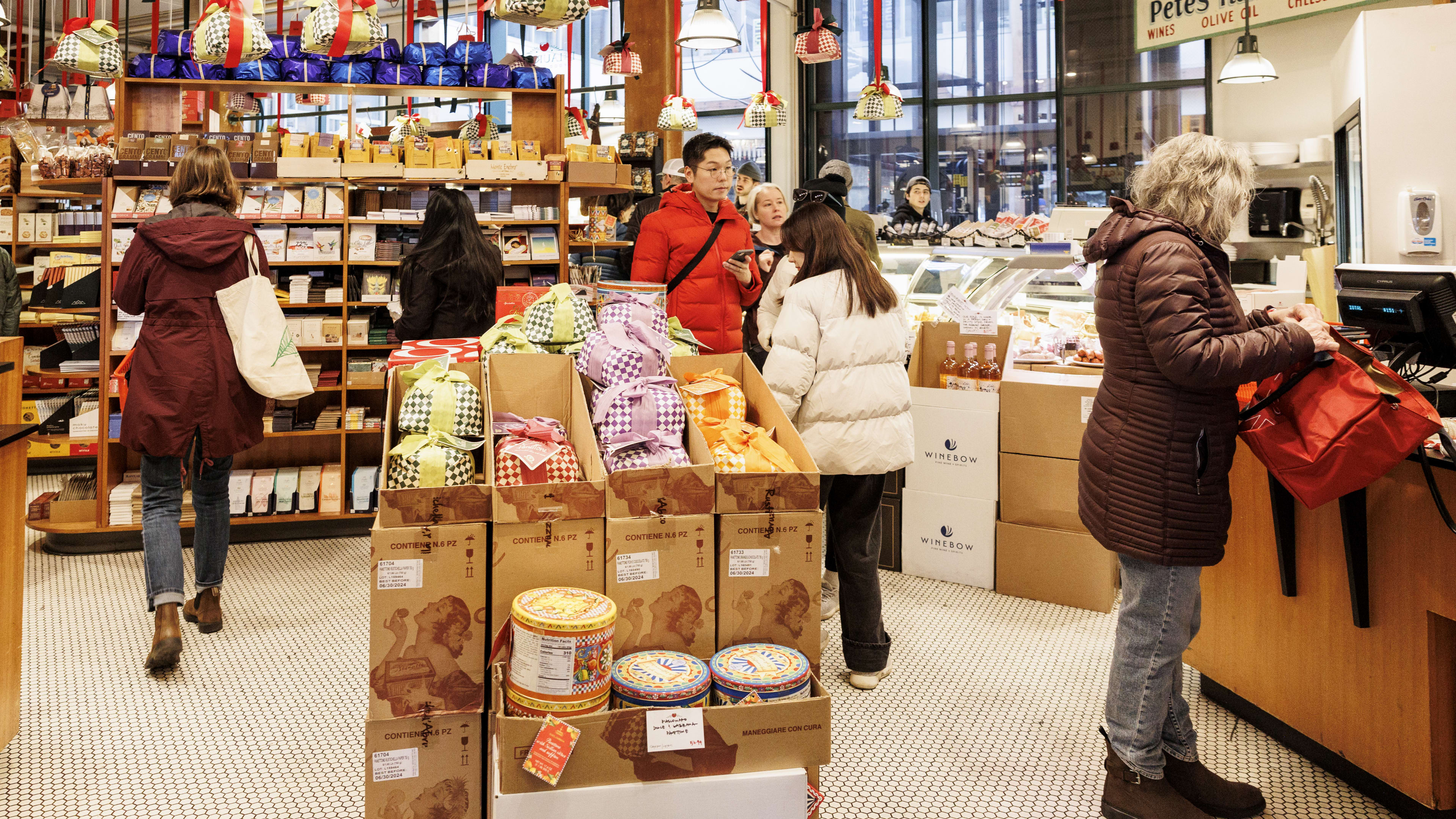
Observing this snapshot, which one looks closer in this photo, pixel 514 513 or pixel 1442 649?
pixel 514 513

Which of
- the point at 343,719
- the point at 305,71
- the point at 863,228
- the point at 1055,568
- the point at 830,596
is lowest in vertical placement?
the point at 343,719

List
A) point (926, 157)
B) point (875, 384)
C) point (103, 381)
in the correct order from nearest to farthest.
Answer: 1. point (875, 384)
2. point (103, 381)
3. point (926, 157)

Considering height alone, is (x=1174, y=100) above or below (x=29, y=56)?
below

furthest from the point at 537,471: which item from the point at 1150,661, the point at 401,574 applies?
the point at 1150,661

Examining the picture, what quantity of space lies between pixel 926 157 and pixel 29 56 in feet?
37.6

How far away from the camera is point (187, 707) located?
130 inches

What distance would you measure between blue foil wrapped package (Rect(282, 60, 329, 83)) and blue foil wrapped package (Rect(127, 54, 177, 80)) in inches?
22.1

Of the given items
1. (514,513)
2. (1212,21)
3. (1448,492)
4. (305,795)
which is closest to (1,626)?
(305,795)

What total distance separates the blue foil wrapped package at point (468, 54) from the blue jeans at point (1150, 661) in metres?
4.85

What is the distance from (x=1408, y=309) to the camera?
2.55 metres

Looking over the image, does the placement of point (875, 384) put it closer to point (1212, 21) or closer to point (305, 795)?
point (305, 795)

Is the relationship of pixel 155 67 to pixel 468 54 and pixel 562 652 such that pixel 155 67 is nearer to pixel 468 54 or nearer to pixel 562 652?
pixel 468 54

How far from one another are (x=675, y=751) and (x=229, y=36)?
4.40 meters

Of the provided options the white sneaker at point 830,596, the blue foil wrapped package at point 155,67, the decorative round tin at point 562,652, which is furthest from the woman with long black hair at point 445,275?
the decorative round tin at point 562,652
